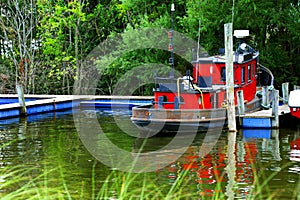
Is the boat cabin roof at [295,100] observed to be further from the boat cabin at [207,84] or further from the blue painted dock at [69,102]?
the blue painted dock at [69,102]

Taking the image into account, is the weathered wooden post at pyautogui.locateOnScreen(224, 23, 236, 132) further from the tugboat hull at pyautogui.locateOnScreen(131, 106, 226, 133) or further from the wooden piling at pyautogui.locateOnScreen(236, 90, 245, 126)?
the wooden piling at pyautogui.locateOnScreen(236, 90, 245, 126)

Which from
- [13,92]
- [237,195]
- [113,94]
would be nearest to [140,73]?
[113,94]

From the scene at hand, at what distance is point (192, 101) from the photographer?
1747cm

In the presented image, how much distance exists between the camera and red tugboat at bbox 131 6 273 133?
1692cm

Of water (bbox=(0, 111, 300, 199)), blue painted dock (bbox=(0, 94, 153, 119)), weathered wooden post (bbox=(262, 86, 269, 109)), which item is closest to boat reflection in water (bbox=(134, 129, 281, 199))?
water (bbox=(0, 111, 300, 199))

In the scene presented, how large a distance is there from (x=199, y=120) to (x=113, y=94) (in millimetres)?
12409

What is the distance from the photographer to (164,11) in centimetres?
2792

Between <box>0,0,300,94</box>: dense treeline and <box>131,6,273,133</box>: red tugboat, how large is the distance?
5461 millimetres

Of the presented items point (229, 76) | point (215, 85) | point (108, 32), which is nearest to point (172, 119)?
point (229, 76)

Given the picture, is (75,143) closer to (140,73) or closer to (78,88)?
(140,73)

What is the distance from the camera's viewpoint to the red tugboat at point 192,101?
16.9 m

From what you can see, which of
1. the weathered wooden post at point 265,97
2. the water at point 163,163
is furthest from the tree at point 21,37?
the weathered wooden post at point 265,97

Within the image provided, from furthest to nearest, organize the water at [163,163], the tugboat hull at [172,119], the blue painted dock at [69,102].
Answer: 1. the blue painted dock at [69,102]
2. the tugboat hull at [172,119]
3. the water at [163,163]

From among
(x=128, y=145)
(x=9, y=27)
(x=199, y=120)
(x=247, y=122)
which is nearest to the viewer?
(x=128, y=145)
